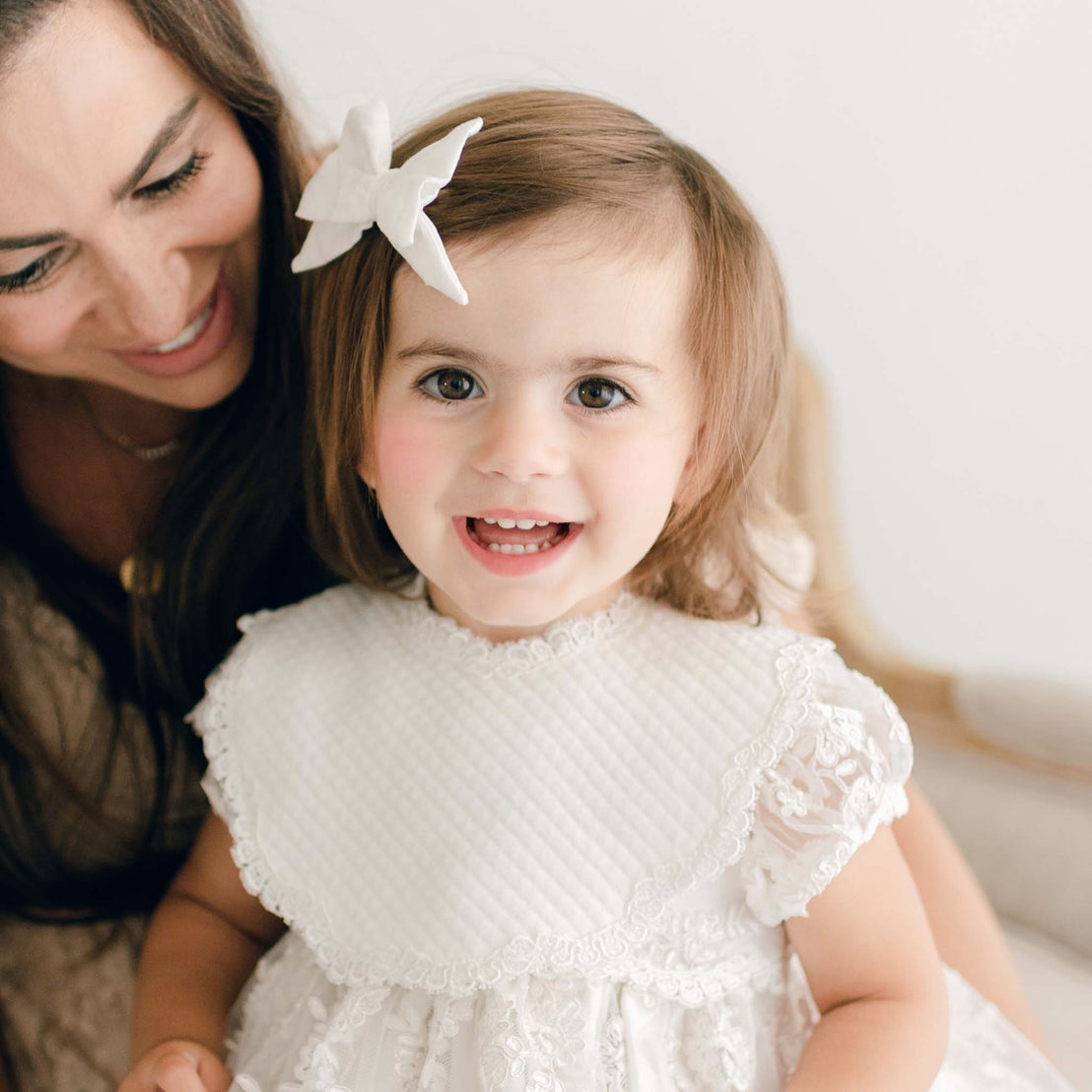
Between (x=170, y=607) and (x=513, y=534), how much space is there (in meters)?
0.50

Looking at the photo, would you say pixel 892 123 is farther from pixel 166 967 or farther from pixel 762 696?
pixel 166 967

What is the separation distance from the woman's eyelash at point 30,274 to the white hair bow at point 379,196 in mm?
219

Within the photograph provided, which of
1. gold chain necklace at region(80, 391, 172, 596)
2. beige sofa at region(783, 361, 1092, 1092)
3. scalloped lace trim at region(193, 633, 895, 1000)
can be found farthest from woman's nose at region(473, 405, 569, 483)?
beige sofa at region(783, 361, 1092, 1092)

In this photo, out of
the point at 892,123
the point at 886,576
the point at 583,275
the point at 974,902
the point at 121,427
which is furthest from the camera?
the point at 886,576

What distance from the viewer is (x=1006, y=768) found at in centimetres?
157

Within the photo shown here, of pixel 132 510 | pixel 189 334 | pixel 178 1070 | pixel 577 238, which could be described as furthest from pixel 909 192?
pixel 178 1070

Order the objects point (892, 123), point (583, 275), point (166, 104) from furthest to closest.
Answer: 1. point (892, 123)
2. point (166, 104)
3. point (583, 275)

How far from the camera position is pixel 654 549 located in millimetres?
1086

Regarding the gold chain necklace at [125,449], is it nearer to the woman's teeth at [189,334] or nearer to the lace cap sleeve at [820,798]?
the woman's teeth at [189,334]

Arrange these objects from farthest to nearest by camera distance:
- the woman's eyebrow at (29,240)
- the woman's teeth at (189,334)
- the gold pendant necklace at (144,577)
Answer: the gold pendant necklace at (144,577) < the woman's teeth at (189,334) < the woman's eyebrow at (29,240)

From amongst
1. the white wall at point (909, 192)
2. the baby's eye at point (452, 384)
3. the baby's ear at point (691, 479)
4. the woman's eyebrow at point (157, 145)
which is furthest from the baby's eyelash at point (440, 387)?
the white wall at point (909, 192)

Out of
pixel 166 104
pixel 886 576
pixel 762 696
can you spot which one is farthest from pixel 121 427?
pixel 886 576

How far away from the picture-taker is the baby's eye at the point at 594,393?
2.94 feet

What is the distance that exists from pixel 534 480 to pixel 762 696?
0.90 ft
